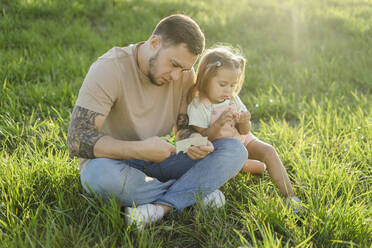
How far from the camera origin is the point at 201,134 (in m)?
2.52

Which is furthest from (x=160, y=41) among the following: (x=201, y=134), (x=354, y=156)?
(x=354, y=156)

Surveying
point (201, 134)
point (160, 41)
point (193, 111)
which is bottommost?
point (201, 134)


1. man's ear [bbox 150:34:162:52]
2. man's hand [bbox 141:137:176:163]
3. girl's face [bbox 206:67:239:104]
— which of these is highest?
man's ear [bbox 150:34:162:52]

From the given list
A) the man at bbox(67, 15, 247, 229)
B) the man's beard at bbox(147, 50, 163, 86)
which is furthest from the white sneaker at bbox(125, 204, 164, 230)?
the man's beard at bbox(147, 50, 163, 86)

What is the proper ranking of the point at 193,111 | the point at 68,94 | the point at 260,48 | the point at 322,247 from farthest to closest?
the point at 260,48 → the point at 68,94 → the point at 193,111 → the point at 322,247

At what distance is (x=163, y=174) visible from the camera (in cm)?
245

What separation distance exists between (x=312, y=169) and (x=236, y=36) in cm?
397

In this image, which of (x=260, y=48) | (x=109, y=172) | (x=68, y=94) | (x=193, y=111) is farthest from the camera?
(x=260, y=48)

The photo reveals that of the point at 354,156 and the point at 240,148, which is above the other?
the point at 240,148

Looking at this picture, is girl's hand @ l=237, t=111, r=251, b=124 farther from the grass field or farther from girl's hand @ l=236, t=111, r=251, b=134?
the grass field

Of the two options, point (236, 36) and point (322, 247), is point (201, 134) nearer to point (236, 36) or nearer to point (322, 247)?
point (322, 247)

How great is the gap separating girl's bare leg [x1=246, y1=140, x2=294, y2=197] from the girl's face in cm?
43

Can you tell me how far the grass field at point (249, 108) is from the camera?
6.48ft

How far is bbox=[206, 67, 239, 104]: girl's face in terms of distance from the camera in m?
2.44
